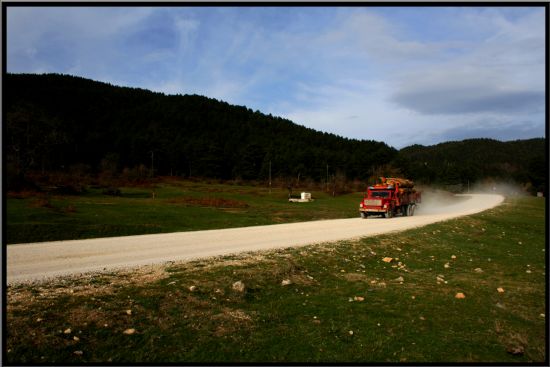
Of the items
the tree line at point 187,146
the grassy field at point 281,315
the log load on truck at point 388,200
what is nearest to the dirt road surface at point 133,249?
the grassy field at point 281,315

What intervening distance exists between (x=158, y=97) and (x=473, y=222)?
7646 inches

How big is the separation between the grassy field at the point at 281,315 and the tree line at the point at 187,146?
8980 centimetres

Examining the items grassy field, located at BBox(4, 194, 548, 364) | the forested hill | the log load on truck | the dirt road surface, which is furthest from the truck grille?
the forested hill

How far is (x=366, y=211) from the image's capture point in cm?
3269

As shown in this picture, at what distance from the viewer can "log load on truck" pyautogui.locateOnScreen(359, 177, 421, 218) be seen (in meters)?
32.7

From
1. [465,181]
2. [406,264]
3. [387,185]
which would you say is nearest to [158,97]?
[465,181]

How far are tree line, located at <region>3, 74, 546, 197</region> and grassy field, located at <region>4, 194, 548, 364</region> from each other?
8980 cm

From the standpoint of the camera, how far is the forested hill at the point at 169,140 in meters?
129

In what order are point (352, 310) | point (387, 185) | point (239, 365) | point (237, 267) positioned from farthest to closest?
point (387, 185) → point (237, 267) → point (352, 310) → point (239, 365)

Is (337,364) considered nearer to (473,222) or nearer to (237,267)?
(237,267)

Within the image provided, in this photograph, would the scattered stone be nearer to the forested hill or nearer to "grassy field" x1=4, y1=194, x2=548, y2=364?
"grassy field" x1=4, y1=194, x2=548, y2=364

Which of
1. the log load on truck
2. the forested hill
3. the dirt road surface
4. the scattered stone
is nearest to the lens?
the scattered stone

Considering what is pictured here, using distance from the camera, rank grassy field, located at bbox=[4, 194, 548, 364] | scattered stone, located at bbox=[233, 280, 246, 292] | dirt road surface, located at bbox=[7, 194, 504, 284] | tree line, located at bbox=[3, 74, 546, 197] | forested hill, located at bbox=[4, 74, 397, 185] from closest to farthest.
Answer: grassy field, located at bbox=[4, 194, 548, 364] < scattered stone, located at bbox=[233, 280, 246, 292] < dirt road surface, located at bbox=[7, 194, 504, 284] < tree line, located at bbox=[3, 74, 546, 197] < forested hill, located at bbox=[4, 74, 397, 185]

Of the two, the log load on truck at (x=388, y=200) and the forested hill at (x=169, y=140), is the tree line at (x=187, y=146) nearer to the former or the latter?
the forested hill at (x=169, y=140)
